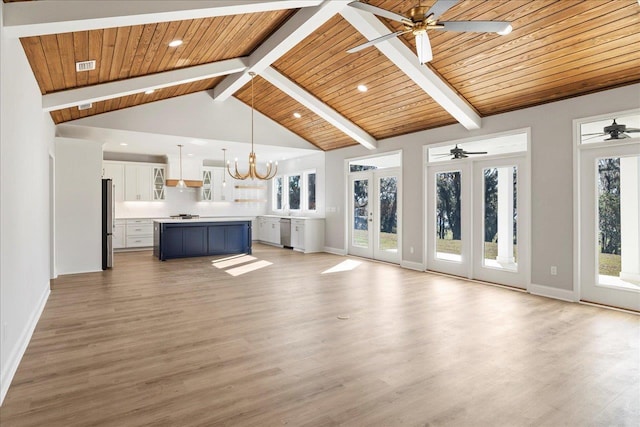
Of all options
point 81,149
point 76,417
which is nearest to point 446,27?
point 76,417

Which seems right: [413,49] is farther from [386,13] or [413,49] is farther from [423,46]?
[386,13]

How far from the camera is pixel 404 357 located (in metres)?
3.07

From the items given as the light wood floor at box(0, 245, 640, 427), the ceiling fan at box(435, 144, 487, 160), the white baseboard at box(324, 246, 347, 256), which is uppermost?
the ceiling fan at box(435, 144, 487, 160)

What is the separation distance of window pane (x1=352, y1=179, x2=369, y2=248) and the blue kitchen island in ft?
8.73

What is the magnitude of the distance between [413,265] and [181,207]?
7162mm

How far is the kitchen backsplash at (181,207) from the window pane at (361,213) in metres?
4.54

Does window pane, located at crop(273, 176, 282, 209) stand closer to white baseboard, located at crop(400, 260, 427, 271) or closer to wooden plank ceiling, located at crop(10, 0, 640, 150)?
wooden plank ceiling, located at crop(10, 0, 640, 150)

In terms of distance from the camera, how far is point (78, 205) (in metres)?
6.54

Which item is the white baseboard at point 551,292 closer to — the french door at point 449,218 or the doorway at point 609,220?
the doorway at point 609,220

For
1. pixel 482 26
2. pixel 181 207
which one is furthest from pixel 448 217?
pixel 181 207

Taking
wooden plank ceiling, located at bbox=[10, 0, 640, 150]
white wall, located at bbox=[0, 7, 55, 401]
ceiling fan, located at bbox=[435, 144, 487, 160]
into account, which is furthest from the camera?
ceiling fan, located at bbox=[435, 144, 487, 160]

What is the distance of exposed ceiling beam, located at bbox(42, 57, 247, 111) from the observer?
4.87 m

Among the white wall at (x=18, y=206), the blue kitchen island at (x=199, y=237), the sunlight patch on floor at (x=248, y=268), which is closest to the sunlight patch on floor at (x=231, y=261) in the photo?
the sunlight patch on floor at (x=248, y=268)

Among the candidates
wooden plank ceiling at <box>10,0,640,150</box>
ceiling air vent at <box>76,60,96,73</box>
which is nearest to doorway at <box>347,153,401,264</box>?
wooden plank ceiling at <box>10,0,640,150</box>
